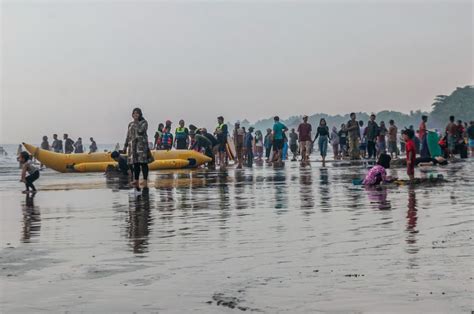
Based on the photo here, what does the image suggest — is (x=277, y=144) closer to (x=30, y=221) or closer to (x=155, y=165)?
(x=155, y=165)

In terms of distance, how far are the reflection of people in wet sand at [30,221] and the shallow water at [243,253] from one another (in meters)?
0.04

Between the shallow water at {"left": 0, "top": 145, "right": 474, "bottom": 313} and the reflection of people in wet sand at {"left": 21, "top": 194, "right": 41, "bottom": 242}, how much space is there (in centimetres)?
4

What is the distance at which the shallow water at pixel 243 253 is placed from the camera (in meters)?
7.54

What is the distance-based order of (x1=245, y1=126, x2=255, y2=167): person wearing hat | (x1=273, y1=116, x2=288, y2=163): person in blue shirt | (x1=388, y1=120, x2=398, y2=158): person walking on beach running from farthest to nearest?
(x1=388, y1=120, x2=398, y2=158): person walking on beach, (x1=245, y1=126, x2=255, y2=167): person wearing hat, (x1=273, y1=116, x2=288, y2=163): person in blue shirt

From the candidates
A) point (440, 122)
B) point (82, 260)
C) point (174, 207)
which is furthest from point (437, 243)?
point (440, 122)

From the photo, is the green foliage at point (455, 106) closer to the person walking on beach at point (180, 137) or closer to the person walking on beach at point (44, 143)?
the person walking on beach at point (44, 143)

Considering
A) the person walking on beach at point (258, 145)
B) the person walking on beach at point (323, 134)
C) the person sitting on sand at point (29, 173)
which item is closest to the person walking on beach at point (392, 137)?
the person walking on beach at point (323, 134)

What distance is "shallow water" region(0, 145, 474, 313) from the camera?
7539 millimetres

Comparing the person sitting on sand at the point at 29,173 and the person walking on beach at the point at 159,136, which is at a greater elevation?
the person walking on beach at the point at 159,136

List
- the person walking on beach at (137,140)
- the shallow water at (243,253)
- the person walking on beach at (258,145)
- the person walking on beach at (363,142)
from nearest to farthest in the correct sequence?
the shallow water at (243,253) < the person walking on beach at (137,140) < the person walking on beach at (363,142) < the person walking on beach at (258,145)

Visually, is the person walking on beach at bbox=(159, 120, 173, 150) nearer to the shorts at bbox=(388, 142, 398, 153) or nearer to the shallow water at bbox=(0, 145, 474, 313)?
the shorts at bbox=(388, 142, 398, 153)

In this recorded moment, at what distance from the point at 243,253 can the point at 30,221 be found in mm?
5527

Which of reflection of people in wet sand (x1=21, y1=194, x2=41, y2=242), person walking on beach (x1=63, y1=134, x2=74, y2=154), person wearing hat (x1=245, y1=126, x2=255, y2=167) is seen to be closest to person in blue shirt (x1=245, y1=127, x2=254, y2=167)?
person wearing hat (x1=245, y1=126, x2=255, y2=167)

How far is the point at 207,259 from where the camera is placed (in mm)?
9867
